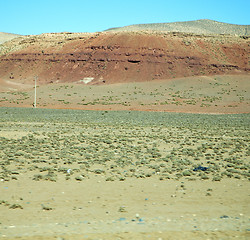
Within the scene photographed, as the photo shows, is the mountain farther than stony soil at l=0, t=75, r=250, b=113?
Yes

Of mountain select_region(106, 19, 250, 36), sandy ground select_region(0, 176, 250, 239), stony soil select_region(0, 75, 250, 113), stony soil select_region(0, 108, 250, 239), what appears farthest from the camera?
mountain select_region(106, 19, 250, 36)

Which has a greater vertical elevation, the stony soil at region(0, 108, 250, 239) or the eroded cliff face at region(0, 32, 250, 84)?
the eroded cliff face at region(0, 32, 250, 84)

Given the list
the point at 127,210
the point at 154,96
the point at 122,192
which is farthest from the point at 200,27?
the point at 127,210

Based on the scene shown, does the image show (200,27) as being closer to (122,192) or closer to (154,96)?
(154,96)

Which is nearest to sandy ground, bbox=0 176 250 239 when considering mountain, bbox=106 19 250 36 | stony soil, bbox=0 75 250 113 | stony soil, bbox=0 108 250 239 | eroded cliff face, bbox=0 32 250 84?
stony soil, bbox=0 108 250 239

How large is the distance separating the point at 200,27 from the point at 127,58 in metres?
107

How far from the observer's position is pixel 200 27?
18738 cm

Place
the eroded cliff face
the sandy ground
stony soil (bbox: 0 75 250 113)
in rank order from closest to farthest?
the sandy ground < stony soil (bbox: 0 75 250 113) < the eroded cliff face

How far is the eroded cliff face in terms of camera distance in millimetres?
89812

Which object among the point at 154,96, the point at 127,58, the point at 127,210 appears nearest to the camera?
the point at 127,210

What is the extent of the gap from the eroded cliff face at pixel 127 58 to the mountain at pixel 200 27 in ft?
253

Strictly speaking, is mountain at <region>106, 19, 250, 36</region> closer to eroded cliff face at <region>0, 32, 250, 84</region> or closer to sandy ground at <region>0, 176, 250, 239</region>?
eroded cliff face at <region>0, 32, 250, 84</region>

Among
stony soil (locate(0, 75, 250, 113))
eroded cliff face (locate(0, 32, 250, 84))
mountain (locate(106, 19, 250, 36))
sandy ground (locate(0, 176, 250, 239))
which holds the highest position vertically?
mountain (locate(106, 19, 250, 36))

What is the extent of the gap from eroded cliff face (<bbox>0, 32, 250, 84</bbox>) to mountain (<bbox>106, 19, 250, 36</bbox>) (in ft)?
253
